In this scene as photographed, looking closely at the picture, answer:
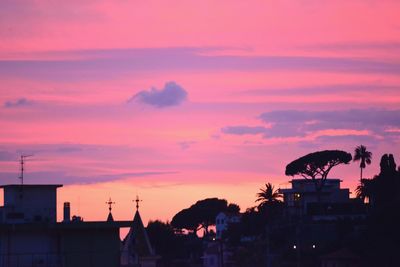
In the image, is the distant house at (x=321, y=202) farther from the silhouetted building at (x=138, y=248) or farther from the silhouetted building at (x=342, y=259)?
the silhouetted building at (x=342, y=259)

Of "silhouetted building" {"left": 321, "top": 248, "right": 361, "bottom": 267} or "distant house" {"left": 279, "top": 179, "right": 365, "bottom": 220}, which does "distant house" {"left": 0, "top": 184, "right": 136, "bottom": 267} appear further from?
"distant house" {"left": 279, "top": 179, "right": 365, "bottom": 220}

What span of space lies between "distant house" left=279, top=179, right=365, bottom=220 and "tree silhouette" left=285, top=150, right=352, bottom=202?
3762 mm

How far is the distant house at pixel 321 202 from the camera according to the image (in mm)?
160625

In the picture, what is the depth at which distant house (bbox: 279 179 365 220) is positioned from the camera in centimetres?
16062

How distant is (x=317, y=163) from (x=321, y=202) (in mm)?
5754

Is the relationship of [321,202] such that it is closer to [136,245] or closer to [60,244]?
[136,245]

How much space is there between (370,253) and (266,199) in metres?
76.5

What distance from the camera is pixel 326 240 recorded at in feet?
470

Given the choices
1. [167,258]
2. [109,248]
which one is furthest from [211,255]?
[109,248]

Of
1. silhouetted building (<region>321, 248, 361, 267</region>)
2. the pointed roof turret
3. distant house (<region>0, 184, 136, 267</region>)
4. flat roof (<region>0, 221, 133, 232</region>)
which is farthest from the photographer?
the pointed roof turret

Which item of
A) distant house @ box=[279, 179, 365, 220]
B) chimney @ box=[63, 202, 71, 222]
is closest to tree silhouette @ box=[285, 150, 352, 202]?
distant house @ box=[279, 179, 365, 220]

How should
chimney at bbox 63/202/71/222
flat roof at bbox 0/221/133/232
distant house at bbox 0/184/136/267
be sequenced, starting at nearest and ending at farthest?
flat roof at bbox 0/221/133/232 < distant house at bbox 0/184/136/267 < chimney at bbox 63/202/71/222

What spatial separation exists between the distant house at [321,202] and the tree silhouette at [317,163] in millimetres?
3762

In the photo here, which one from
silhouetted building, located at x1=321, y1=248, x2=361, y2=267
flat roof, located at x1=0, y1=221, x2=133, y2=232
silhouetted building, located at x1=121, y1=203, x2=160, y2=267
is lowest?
flat roof, located at x1=0, y1=221, x2=133, y2=232
